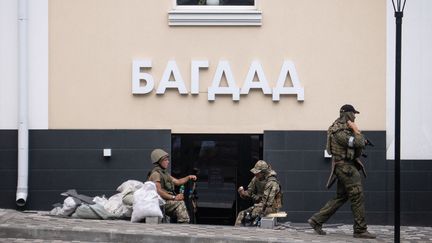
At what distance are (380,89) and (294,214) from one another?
2.35 meters

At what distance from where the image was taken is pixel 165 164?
517 inches

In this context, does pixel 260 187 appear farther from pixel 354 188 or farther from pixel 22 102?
pixel 22 102

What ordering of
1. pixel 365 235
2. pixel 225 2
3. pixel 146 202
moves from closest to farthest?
pixel 365 235 < pixel 146 202 < pixel 225 2

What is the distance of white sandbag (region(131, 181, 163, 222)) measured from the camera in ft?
41.2

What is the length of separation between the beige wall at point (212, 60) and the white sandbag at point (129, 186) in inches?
39.0

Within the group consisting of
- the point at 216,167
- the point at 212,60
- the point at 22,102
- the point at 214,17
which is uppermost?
the point at 214,17

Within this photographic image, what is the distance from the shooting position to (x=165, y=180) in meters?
13.1

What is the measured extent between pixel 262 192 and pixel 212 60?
7.22 feet

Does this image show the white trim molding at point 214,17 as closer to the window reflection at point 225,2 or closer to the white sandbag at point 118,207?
the window reflection at point 225,2

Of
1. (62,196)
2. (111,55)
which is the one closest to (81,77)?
(111,55)

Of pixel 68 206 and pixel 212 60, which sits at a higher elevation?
pixel 212 60

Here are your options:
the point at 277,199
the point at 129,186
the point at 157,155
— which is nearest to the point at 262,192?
the point at 277,199

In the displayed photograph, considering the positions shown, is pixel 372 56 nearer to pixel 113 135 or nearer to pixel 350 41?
pixel 350 41

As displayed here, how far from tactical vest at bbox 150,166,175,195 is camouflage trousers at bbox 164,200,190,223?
0.21m
